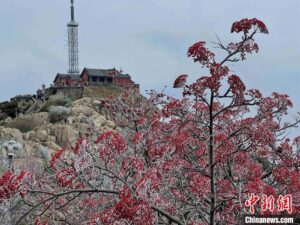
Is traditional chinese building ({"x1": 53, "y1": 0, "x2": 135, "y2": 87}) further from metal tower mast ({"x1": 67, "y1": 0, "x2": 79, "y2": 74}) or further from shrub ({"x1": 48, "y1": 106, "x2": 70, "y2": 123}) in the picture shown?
shrub ({"x1": 48, "y1": 106, "x2": 70, "y2": 123})

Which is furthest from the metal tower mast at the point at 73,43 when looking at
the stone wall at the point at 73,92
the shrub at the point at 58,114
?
the shrub at the point at 58,114

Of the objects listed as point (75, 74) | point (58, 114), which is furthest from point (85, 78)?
point (58, 114)

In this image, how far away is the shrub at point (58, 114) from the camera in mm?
53703

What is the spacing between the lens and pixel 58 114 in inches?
2133

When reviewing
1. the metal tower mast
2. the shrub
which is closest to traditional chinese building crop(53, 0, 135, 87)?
the metal tower mast

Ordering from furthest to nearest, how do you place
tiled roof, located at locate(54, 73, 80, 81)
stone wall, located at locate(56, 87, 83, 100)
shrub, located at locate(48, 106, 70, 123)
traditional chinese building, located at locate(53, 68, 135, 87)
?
tiled roof, located at locate(54, 73, 80, 81), traditional chinese building, located at locate(53, 68, 135, 87), stone wall, located at locate(56, 87, 83, 100), shrub, located at locate(48, 106, 70, 123)

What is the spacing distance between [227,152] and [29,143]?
39119 mm

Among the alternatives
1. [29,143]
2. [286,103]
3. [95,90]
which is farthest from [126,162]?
[95,90]

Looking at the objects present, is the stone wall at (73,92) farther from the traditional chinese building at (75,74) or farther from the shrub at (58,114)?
the shrub at (58,114)

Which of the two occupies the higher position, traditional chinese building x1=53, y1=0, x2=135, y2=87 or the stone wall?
traditional chinese building x1=53, y1=0, x2=135, y2=87

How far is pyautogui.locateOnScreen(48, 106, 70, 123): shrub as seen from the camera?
5370 cm

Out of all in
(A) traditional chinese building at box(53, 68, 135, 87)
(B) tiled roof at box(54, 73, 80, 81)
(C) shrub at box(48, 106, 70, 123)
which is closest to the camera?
(C) shrub at box(48, 106, 70, 123)

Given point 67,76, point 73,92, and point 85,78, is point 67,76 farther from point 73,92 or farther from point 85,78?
point 73,92

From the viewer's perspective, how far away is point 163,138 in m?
10.5
